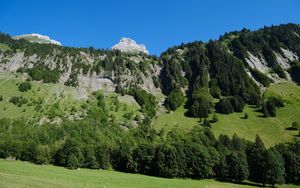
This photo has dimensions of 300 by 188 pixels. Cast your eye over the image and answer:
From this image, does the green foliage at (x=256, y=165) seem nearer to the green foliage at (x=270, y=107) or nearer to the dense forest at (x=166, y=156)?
the dense forest at (x=166, y=156)

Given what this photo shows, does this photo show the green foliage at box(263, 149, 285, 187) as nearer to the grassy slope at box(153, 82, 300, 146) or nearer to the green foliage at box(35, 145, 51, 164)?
the grassy slope at box(153, 82, 300, 146)

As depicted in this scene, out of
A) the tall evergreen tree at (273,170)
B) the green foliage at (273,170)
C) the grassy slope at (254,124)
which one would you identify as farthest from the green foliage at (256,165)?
the grassy slope at (254,124)

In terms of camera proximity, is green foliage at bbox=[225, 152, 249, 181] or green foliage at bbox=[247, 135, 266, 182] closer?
green foliage at bbox=[247, 135, 266, 182]

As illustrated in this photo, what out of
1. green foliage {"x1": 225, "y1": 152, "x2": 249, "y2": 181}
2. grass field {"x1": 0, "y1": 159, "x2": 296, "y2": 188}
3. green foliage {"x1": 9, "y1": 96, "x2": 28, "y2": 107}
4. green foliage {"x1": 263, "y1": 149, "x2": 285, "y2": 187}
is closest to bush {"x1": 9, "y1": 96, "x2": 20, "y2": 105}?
green foliage {"x1": 9, "y1": 96, "x2": 28, "y2": 107}

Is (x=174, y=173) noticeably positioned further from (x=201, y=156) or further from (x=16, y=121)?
(x=16, y=121)

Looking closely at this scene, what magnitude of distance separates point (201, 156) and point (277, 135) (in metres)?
69.4

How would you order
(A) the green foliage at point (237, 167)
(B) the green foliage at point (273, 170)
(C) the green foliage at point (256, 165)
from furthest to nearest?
(A) the green foliage at point (237, 167), (C) the green foliage at point (256, 165), (B) the green foliage at point (273, 170)

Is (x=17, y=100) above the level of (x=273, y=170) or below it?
above

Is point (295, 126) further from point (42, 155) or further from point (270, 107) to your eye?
point (42, 155)

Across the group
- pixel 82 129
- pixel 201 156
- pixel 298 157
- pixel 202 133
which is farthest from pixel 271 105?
pixel 82 129

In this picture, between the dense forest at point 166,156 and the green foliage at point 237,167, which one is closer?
the green foliage at point 237,167

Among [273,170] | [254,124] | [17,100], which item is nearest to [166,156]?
[273,170]

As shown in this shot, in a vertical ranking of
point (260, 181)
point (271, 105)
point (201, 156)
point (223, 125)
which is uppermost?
point (271, 105)

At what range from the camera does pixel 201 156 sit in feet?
380
